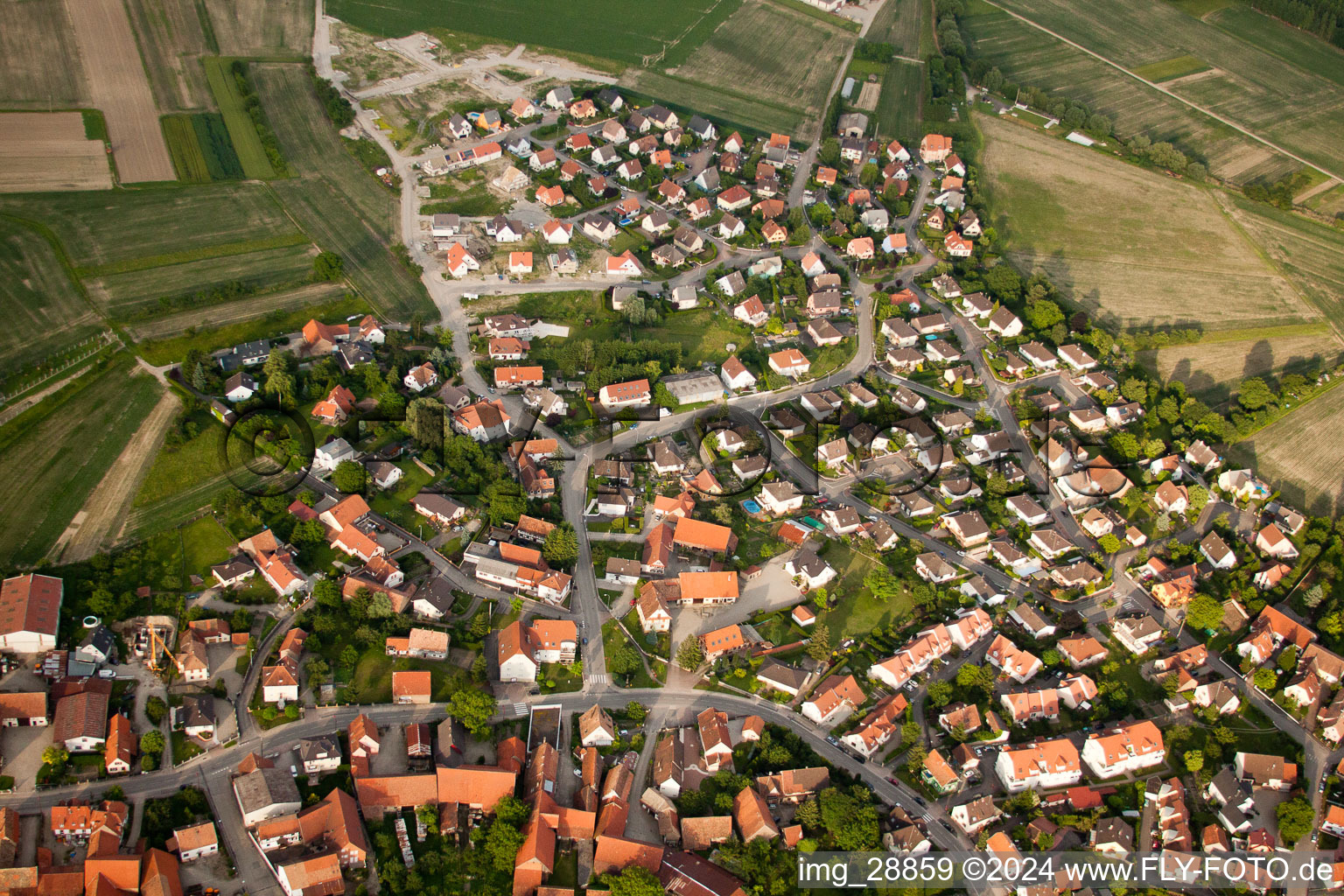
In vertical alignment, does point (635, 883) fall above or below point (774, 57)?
below

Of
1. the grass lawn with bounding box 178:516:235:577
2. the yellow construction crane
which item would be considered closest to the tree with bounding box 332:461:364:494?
the grass lawn with bounding box 178:516:235:577

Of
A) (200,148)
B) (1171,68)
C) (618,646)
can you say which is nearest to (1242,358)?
(618,646)

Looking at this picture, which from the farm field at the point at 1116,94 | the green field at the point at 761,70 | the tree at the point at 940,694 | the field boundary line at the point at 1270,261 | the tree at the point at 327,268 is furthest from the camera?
the green field at the point at 761,70

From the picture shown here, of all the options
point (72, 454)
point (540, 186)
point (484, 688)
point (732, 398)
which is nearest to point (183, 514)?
point (72, 454)

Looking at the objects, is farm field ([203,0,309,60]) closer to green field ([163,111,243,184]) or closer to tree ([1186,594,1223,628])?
green field ([163,111,243,184])

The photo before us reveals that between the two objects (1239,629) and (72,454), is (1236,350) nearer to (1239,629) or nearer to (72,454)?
(1239,629)

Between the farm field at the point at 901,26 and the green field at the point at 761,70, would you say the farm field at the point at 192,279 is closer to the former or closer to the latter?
the green field at the point at 761,70

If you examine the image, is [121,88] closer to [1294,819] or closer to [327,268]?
[327,268]

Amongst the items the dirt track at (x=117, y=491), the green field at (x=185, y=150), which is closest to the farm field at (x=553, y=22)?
the green field at (x=185, y=150)
